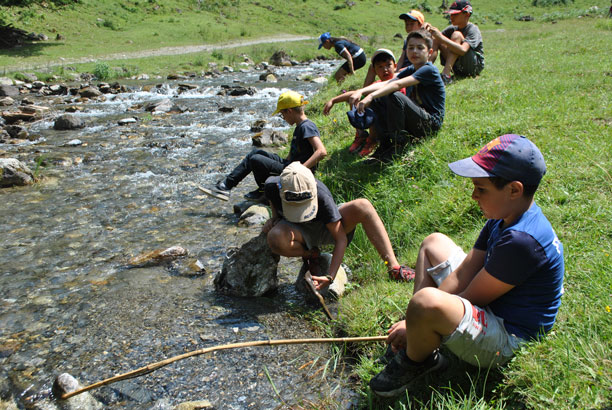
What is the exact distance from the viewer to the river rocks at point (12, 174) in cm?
838

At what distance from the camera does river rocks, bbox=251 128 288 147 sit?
11.0m

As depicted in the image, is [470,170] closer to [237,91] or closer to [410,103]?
[410,103]

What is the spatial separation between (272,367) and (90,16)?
38669 mm

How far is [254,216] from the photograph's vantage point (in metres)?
6.88

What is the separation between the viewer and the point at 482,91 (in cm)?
838

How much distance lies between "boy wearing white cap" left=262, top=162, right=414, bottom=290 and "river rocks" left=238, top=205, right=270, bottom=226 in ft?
6.20

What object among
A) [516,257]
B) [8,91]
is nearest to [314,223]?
[516,257]

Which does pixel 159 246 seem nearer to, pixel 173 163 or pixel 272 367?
pixel 272 367

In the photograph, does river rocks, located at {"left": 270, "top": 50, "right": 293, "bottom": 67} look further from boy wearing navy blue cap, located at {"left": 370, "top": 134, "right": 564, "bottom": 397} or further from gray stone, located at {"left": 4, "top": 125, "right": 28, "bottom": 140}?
boy wearing navy blue cap, located at {"left": 370, "top": 134, "right": 564, "bottom": 397}

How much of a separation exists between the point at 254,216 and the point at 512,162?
471 centimetres

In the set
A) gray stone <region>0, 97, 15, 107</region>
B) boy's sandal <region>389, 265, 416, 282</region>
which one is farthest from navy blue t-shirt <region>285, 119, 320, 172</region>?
gray stone <region>0, 97, 15, 107</region>

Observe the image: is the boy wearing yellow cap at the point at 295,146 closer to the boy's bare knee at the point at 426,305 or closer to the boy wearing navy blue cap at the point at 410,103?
the boy wearing navy blue cap at the point at 410,103

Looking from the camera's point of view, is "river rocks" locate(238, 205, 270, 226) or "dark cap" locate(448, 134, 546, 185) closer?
"dark cap" locate(448, 134, 546, 185)

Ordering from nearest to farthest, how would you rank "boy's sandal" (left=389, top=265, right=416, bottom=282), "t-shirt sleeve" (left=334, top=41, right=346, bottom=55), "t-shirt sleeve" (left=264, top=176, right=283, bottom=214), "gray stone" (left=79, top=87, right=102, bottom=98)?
"boy's sandal" (left=389, top=265, right=416, bottom=282), "t-shirt sleeve" (left=264, top=176, right=283, bottom=214), "t-shirt sleeve" (left=334, top=41, right=346, bottom=55), "gray stone" (left=79, top=87, right=102, bottom=98)
